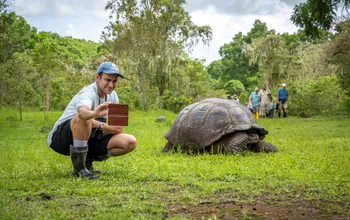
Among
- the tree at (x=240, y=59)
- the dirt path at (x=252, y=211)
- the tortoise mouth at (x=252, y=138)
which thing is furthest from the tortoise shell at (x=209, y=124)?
the tree at (x=240, y=59)

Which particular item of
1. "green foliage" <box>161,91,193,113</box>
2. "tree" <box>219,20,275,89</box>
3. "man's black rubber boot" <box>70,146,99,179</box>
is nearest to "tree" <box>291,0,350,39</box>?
"man's black rubber boot" <box>70,146,99,179</box>

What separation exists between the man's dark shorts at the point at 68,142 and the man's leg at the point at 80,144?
129mm

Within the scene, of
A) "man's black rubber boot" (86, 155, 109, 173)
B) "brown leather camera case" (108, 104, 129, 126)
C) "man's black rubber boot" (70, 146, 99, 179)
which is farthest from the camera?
"man's black rubber boot" (86, 155, 109, 173)

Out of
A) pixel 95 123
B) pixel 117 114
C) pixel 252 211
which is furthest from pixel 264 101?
pixel 252 211

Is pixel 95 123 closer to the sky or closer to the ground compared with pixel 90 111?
closer to the ground

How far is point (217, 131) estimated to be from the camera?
7.94m

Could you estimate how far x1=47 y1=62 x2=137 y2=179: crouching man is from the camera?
5281 millimetres

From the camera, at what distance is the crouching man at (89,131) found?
17.3 feet

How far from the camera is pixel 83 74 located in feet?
99.6

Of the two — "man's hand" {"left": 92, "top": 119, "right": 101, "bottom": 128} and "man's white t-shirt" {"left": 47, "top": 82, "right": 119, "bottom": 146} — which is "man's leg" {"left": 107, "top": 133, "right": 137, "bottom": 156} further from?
"man's white t-shirt" {"left": 47, "top": 82, "right": 119, "bottom": 146}

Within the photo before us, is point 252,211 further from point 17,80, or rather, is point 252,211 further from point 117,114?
point 17,80

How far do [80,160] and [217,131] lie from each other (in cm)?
303

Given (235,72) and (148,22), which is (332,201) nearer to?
(148,22)

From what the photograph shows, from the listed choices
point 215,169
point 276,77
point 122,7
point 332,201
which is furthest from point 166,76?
point 332,201
